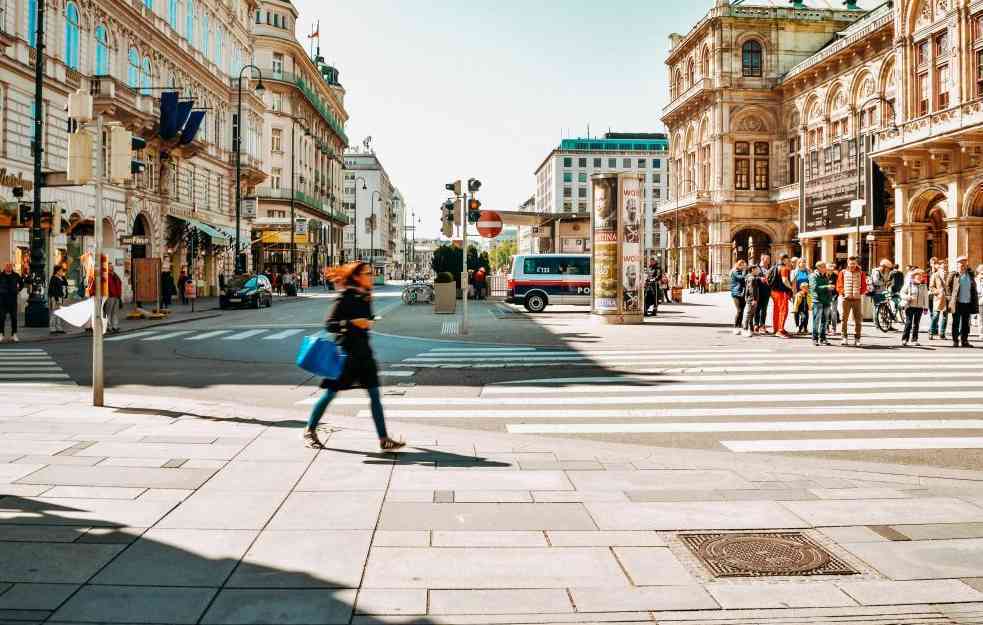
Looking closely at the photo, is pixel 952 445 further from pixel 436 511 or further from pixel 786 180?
pixel 786 180

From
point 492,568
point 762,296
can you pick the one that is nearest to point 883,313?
point 762,296

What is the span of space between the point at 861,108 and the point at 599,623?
171 ft

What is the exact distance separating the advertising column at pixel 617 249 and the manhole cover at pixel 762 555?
62.0 ft

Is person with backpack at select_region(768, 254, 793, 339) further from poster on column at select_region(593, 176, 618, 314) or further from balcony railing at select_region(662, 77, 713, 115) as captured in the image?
balcony railing at select_region(662, 77, 713, 115)

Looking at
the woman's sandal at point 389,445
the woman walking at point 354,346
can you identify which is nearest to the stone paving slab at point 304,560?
the woman's sandal at point 389,445

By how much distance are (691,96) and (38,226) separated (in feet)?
169

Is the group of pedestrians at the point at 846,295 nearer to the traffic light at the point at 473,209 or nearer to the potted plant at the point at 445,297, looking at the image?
the traffic light at the point at 473,209

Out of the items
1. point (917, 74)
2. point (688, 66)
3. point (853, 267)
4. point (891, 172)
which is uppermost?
point (688, 66)

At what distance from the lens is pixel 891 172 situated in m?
38.8

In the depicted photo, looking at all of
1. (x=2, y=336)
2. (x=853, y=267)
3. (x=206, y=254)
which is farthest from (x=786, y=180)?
(x=2, y=336)

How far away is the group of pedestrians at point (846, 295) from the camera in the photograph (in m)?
17.6

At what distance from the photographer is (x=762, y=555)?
14.6ft

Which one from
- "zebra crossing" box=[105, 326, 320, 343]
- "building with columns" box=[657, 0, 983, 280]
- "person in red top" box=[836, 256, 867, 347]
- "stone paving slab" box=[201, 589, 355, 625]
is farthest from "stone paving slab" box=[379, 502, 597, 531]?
"building with columns" box=[657, 0, 983, 280]

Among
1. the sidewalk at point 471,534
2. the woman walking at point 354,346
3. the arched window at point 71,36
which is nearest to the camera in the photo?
the sidewalk at point 471,534
